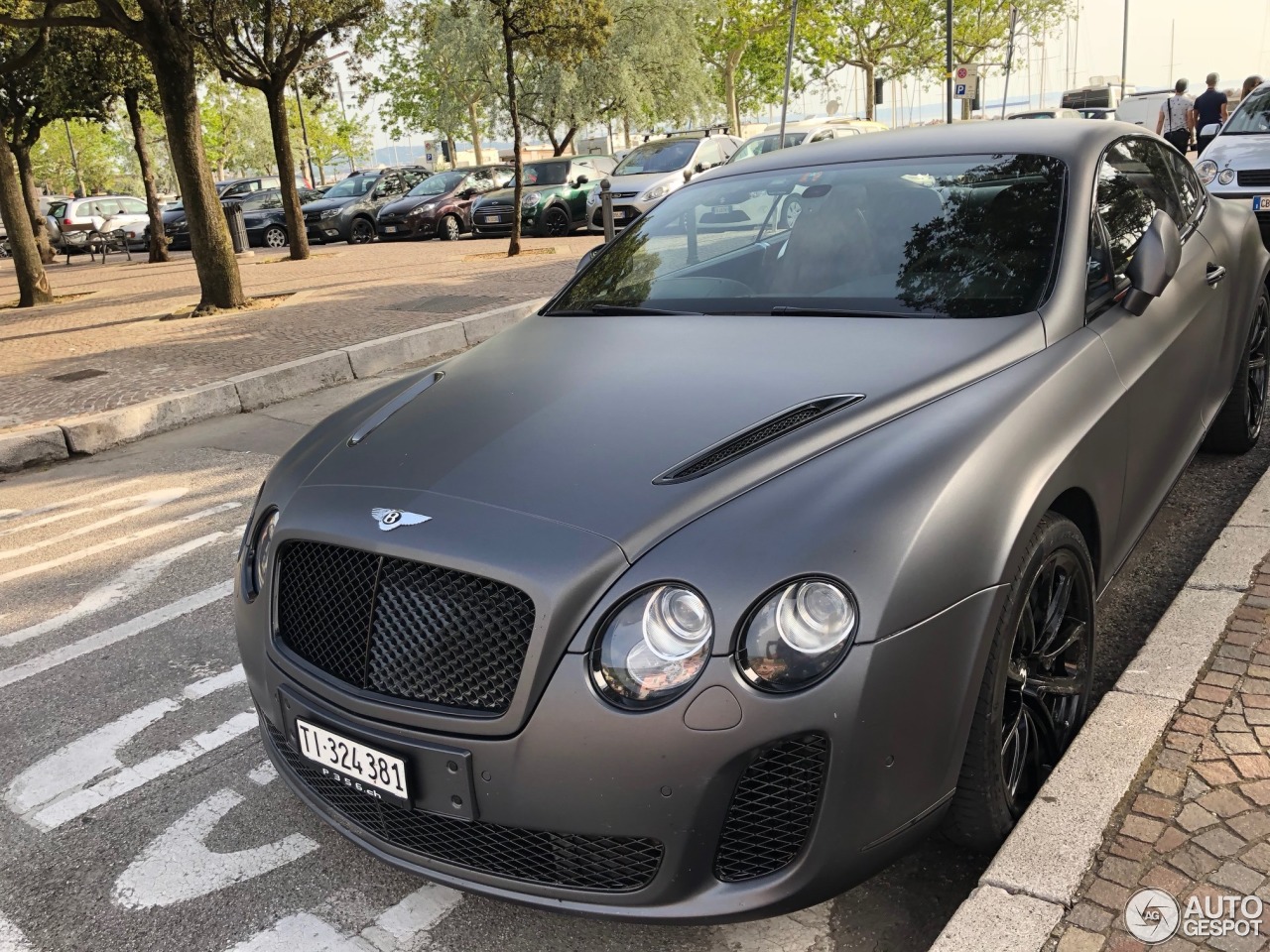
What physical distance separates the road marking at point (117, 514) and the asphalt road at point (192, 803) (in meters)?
0.06

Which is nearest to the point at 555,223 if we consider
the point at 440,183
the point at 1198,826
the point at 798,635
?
the point at 440,183

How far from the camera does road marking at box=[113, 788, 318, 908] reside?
265 centimetres

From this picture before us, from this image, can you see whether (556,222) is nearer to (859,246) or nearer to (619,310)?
(619,310)

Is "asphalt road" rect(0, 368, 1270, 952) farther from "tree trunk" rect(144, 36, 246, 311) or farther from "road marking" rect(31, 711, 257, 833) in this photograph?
"tree trunk" rect(144, 36, 246, 311)

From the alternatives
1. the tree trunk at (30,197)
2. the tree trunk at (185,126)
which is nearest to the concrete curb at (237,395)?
the tree trunk at (185,126)

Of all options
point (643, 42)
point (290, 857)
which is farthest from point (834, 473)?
point (643, 42)

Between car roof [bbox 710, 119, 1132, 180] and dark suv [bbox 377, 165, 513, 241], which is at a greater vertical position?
car roof [bbox 710, 119, 1132, 180]

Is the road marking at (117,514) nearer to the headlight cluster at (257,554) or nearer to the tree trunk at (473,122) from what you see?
Answer: the headlight cluster at (257,554)

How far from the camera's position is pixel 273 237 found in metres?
26.3

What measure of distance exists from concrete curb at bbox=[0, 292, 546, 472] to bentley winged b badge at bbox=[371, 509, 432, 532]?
5.88 m

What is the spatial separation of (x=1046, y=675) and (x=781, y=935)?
0.88m

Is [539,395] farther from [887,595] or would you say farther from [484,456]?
[887,595]

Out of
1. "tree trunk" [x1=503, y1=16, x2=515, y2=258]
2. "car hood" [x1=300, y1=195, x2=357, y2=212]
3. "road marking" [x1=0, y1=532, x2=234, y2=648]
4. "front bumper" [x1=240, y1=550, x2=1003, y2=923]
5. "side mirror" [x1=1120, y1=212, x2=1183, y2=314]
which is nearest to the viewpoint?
"front bumper" [x1=240, y1=550, x2=1003, y2=923]

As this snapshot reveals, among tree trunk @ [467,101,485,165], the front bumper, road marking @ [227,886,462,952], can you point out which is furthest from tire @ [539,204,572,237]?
tree trunk @ [467,101,485,165]
